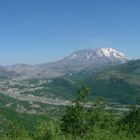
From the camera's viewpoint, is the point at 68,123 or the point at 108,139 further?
the point at 68,123

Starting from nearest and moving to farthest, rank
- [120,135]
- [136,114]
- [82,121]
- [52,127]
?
1. [120,135]
2. [52,127]
3. [82,121]
4. [136,114]

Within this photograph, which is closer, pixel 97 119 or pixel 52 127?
pixel 52 127

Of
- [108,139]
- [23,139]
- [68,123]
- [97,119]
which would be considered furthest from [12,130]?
[108,139]

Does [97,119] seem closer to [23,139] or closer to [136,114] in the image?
[136,114]

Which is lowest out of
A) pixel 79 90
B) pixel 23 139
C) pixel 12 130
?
pixel 12 130

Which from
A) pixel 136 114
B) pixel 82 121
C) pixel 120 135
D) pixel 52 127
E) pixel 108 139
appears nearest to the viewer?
pixel 108 139

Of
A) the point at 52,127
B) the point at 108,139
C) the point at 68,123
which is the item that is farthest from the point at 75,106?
the point at 108,139

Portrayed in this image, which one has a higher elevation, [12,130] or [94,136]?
[94,136]

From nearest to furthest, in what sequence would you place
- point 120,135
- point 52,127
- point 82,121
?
1. point 120,135
2. point 52,127
3. point 82,121

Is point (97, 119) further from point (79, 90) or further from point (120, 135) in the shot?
point (120, 135)
